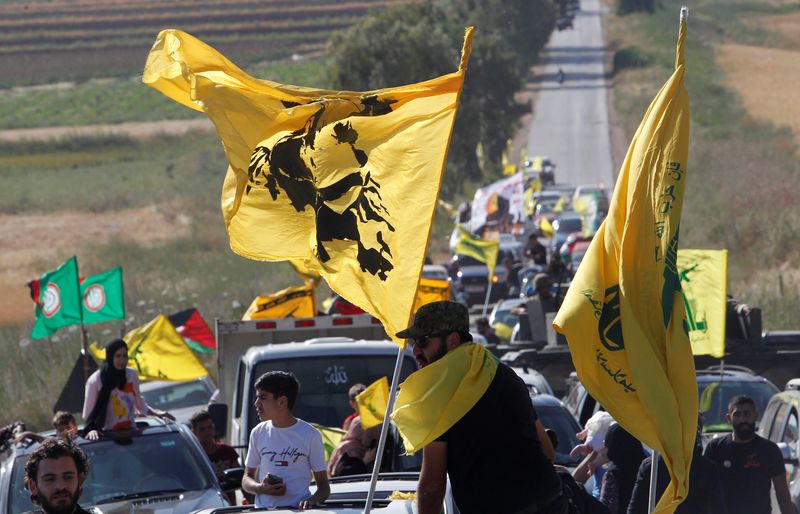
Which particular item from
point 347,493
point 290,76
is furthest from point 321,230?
point 290,76

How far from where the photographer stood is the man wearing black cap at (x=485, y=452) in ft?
18.7

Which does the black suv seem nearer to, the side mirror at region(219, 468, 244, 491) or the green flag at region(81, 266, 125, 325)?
the side mirror at region(219, 468, 244, 491)

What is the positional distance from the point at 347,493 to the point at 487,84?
63.0 meters

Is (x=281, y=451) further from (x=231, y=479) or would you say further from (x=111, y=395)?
(x=111, y=395)

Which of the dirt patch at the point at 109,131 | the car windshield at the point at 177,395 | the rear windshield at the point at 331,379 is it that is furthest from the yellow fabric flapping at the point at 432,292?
the dirt patch at the point at 109,131

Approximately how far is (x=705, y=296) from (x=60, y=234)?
180 feet

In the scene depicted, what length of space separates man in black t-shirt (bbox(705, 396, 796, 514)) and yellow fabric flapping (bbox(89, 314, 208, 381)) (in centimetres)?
748

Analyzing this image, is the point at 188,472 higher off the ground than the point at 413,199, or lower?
lower

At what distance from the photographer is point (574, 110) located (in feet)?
298

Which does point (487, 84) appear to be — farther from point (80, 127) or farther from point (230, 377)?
point (230, 377)

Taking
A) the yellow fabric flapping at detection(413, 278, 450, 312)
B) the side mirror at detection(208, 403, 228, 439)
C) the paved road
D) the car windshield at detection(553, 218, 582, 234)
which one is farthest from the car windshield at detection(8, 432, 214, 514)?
the paved road

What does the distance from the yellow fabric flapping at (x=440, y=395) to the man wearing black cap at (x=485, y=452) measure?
25 millimetres

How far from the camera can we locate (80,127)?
102 metres

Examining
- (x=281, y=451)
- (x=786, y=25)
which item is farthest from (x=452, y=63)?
(x=786, y=25)
